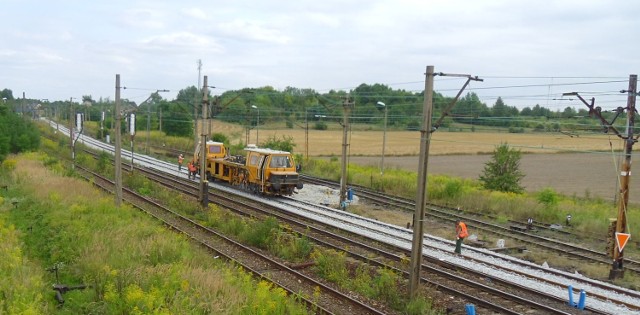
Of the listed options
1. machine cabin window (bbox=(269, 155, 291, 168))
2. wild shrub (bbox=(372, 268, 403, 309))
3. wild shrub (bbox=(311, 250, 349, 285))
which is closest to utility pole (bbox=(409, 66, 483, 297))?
wild shrub (bbox=(372, 268, 403, 309))

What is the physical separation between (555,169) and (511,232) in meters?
37.4

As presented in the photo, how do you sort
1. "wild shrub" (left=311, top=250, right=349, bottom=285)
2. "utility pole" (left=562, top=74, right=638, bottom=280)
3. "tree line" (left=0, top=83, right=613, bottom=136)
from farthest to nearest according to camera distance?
"tree line" (left=0, top=83, right=613, bottom=136)
"utility pole" (left=562, top=74, right=638, bottom=280)
"wild shrub" (left=311, top=250, right=349, bottom=285)

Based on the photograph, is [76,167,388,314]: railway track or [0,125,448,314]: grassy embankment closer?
[0,125,448,314]: grassy embankment

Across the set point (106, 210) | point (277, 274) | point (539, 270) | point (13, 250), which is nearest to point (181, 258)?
point (277, 274)

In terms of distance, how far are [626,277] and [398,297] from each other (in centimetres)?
810

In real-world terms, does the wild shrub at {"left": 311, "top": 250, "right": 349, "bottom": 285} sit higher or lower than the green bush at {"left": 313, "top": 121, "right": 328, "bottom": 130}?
lower

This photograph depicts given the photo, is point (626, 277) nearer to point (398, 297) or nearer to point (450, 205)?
point (398, 297)

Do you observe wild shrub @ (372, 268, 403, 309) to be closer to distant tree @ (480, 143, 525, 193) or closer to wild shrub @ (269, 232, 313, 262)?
wild shrub @ (269, 232, 313, 262)

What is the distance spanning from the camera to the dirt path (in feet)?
139

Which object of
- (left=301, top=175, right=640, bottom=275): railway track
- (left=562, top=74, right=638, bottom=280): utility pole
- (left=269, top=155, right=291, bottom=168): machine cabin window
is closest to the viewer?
(left=562, top=74, right=638, bottom=280): utility pole

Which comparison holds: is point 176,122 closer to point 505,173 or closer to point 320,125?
point 320,125

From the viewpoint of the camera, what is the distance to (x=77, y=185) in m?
26.3

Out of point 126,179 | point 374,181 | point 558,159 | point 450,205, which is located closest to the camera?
point 450,205

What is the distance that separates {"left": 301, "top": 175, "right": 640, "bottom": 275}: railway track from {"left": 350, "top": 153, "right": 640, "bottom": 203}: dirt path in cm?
1357
